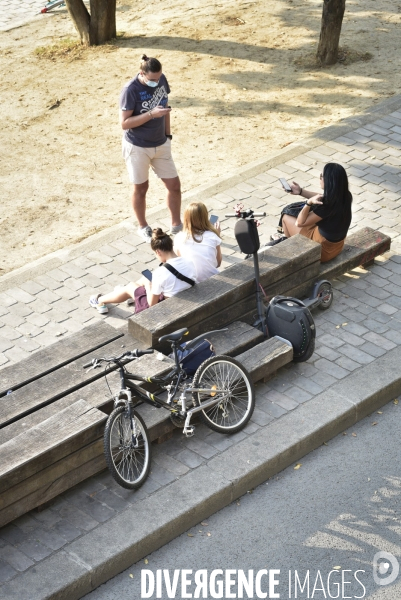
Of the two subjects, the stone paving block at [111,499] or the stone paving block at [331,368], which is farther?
the stone paving block at [331,368]

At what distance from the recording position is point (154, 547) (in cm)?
612

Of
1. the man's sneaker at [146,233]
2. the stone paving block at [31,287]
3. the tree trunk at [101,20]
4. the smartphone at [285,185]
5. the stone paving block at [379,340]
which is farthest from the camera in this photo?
the tree trunk at [101,20]

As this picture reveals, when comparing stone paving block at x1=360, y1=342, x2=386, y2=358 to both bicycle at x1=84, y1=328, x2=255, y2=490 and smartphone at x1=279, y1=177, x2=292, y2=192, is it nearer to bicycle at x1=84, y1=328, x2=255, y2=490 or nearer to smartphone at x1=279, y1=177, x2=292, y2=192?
bicycle at x1=84, y1=328, x2=255, y2=490

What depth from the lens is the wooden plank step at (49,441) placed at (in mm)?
5883

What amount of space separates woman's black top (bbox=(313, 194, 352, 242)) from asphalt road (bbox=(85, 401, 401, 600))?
7.74 feet

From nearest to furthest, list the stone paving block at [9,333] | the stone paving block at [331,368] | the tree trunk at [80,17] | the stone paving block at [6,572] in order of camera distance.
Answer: the stone paving block at [6,572], the stone paving block at [331,368], the stone paving block at [9,333], the tree trunk at [80,17]

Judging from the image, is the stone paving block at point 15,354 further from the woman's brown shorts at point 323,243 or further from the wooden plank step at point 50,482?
the woman's brown shorts at point 323,243

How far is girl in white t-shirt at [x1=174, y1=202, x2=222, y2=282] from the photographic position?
309 inches

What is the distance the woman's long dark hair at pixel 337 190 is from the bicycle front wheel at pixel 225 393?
2293 millimetres

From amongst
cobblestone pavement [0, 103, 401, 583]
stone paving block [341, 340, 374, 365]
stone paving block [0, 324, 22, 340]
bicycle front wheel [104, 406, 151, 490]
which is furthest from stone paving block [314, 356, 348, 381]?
stone paving block [0, 324, 22, 340]

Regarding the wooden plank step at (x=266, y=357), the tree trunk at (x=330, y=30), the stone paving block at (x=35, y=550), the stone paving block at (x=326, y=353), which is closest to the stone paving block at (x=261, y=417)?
the wooden plank step at (x=266, y=357)

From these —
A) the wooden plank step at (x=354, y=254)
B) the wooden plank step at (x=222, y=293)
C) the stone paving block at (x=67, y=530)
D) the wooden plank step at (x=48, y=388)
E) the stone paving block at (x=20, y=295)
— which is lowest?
the stone paving block at (x=20, y=295)

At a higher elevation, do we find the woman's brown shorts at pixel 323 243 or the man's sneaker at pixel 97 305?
the woman's brown shorts at pixel 323 243

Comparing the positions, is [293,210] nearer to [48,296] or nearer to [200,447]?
[48,296]
